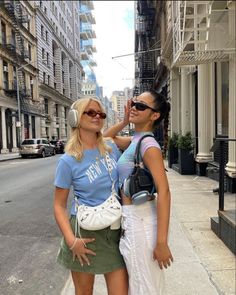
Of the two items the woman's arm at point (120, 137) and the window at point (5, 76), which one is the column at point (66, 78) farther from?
the woman's arm at point (120, 137)

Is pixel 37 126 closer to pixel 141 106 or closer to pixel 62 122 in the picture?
pixel 62 122

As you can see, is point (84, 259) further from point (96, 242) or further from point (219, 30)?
point (219, 30)

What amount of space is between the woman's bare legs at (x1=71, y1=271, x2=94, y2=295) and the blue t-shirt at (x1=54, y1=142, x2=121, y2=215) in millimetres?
487

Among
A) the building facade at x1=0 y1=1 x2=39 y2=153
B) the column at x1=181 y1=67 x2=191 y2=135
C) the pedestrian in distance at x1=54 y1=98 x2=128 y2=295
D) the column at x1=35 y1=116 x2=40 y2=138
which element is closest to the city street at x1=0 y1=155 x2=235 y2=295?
the pedestrian in distance at x1=54 y1=98 x2=128 y2=295

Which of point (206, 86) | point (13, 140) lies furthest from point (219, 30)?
point (13, 140)

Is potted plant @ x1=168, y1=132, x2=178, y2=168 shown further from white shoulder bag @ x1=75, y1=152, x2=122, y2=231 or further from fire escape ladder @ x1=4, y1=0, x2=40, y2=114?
fire escape ladder @ x1=4, y1=0, x2=40, y2=114

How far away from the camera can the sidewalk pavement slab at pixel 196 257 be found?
4008mm

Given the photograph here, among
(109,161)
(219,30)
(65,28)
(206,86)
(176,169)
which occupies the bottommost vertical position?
(176,169)

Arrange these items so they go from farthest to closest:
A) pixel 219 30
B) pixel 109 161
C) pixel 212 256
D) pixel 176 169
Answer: pixel 176 169 → pixel 219 30 → pixel 212 256 → pixel 109 161

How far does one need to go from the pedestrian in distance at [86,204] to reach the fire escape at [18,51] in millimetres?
40051

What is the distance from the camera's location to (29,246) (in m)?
5.90

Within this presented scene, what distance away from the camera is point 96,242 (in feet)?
8.12

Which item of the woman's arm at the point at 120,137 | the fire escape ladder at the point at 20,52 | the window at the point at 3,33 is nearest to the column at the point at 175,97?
the woman's arm at the point at 120,137

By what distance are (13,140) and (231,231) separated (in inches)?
1553
